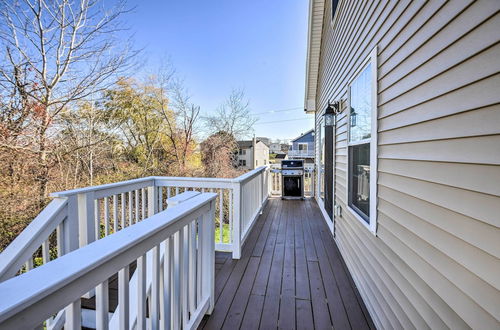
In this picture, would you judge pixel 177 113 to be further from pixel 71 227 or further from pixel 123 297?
pixel 123 297

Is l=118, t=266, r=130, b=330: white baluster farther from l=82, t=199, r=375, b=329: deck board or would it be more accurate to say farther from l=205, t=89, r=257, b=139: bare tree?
l=205, t=89, r=257, b=139: bare tree

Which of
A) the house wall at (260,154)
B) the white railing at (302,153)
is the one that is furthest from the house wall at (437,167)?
the house wall at (260,154)

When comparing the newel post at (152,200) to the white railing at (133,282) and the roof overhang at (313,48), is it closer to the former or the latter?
the white railing at (133,282)

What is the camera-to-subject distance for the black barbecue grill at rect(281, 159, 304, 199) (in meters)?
6.73

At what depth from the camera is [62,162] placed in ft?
17.7

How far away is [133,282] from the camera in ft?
4.92

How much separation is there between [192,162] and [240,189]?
902 centimetres

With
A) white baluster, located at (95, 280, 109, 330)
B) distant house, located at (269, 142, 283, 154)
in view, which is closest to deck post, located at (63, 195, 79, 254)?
white baluster, located at (95, 280, 109, 330)

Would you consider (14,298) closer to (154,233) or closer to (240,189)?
(154,233)

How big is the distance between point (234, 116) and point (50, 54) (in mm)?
9664

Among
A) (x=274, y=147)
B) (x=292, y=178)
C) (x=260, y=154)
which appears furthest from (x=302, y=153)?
(x=292, y=178)

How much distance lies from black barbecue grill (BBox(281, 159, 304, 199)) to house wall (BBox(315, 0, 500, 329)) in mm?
4641

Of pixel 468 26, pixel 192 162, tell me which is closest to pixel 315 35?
pixel 468 26

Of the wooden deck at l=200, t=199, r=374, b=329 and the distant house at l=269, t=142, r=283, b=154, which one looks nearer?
the wooden deck at l=200, t=199, r=374, b=329
